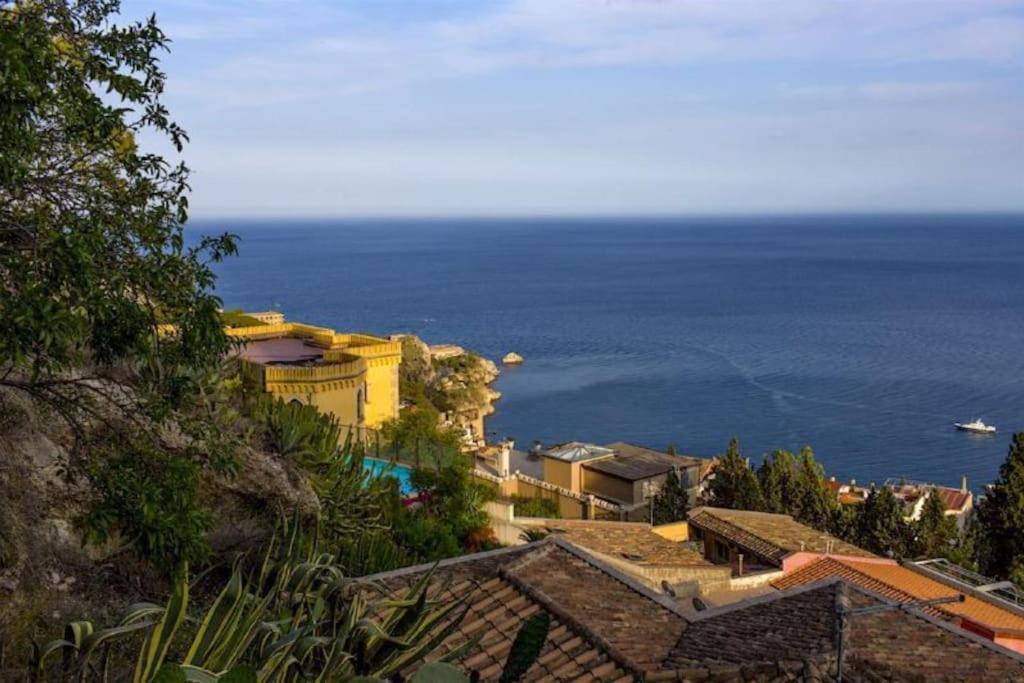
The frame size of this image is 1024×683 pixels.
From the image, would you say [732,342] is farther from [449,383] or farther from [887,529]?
[887,529]

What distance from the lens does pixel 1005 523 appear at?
2114 centimetres

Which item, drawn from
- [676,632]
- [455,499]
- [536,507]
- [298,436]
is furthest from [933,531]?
[676,632]

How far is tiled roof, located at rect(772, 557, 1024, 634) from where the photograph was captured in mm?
11735

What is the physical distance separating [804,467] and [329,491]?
18.4 meters

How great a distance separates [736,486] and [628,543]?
34.6 ft

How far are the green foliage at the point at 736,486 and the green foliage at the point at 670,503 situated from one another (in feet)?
3.89

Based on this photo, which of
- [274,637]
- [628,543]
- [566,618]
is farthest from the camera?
[628,543]

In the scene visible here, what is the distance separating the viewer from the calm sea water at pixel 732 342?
46.8m

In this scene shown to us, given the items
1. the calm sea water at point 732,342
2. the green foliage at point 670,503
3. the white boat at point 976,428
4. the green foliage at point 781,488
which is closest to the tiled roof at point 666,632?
the green foliage at point 670,503

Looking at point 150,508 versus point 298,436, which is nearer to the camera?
point 150,508

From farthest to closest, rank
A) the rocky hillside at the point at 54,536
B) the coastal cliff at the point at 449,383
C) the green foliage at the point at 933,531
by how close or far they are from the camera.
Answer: the coastal cliff at the point at 449,383 → the green foliage at the point at 933,531 → the rocky hillside at the point at 54,536

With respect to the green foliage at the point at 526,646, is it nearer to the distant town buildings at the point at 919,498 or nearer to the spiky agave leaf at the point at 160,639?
the spiky agave leaf at the point at 160,639

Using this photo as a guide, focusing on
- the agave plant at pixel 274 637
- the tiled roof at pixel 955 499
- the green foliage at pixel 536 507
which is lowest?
the tiled roof at pixel 955 499

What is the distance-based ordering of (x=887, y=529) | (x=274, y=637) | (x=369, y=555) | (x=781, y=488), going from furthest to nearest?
1. (x=781, y=488)
2. (x=887, y=529)
3. (x=369, y=555)
4. (x=274, y=637)
